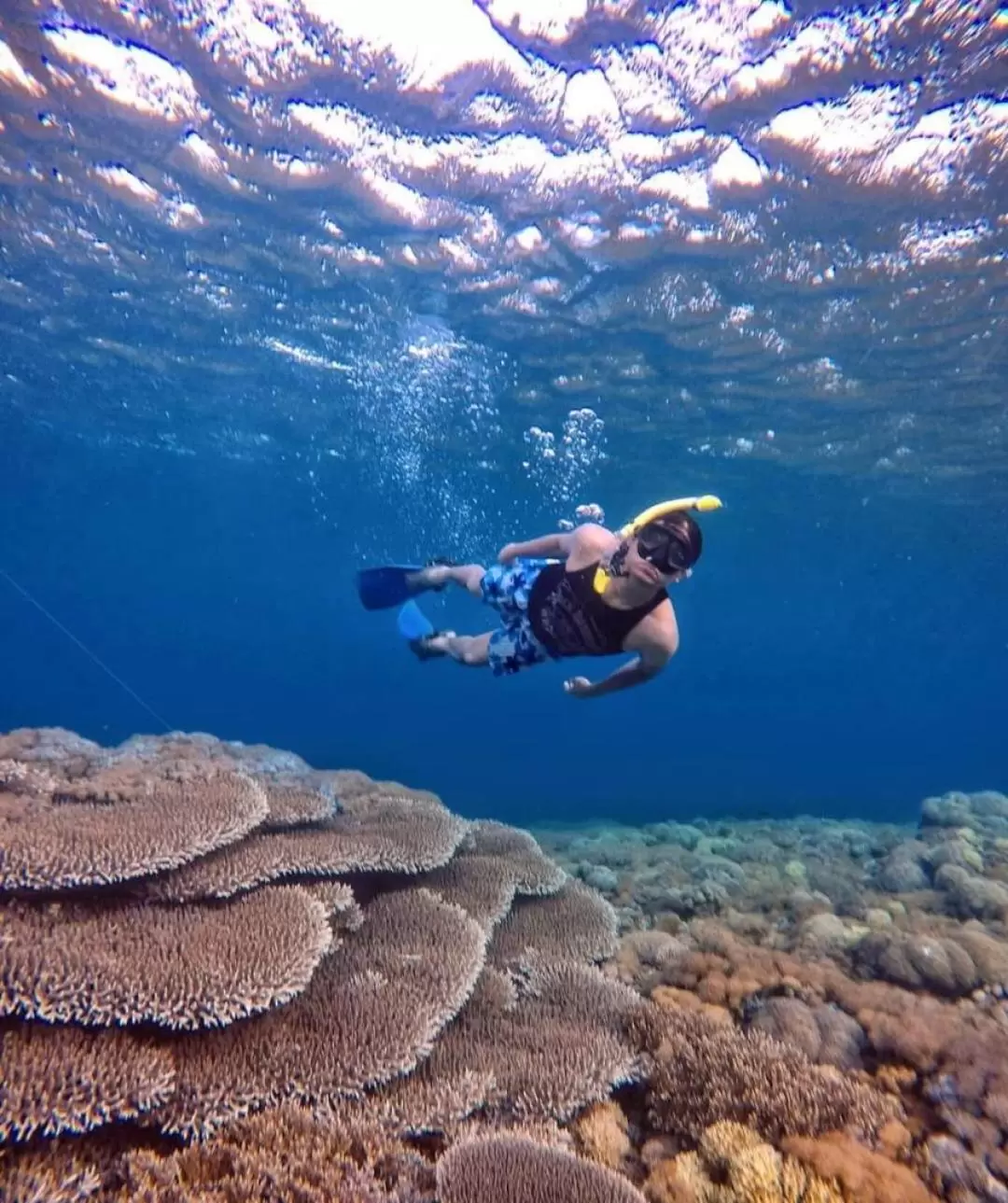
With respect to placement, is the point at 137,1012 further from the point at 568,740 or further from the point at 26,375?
the point at 568,740

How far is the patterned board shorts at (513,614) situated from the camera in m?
8.02

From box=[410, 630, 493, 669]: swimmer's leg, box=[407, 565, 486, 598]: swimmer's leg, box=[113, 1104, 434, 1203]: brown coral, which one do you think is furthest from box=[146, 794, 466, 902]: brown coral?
box=[407, 565, 486, 598]: swimmer's leg

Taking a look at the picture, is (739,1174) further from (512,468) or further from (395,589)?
(512,468)

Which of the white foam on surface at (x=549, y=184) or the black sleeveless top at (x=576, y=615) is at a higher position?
the white foam on surface at (x=549, y=184)

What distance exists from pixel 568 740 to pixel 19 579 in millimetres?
90097

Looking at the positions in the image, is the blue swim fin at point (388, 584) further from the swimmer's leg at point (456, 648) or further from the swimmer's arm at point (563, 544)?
the swimmer's arm at point (563, 544)

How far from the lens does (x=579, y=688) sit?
721cm

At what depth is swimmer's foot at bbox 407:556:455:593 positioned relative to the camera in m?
10.1

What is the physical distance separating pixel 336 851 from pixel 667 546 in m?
3.50

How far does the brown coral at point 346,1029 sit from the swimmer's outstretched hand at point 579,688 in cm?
267

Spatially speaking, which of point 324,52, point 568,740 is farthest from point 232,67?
point 568,740

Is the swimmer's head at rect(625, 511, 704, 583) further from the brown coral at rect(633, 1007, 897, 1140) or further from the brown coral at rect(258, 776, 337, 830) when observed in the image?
the brown coral at rect(258, 776, 337, 830)

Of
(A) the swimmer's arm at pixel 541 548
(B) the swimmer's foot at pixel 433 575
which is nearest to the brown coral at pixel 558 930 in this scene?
(A) the swimmer's arm at pixel 541 548

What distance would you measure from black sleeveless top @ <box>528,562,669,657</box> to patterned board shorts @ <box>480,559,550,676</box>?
219mm
